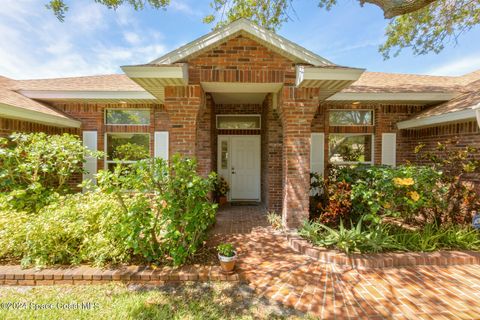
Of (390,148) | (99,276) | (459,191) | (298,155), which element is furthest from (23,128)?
(459,191)

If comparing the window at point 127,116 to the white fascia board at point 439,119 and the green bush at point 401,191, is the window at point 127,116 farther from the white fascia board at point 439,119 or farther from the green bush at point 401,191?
the white fascia board at point 439,119

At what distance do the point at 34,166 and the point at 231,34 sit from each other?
193 inches

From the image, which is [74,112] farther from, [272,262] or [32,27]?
[272,262]

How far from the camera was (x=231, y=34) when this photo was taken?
13.3 feet

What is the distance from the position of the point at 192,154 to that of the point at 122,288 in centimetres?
235

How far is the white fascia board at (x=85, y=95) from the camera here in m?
5.99

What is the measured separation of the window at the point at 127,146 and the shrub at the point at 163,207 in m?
3.69

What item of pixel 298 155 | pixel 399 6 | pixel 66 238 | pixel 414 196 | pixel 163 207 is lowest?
pixel 66 238

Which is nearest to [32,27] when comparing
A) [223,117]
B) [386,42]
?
[223,117]

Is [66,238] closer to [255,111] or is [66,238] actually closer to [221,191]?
[221,191]

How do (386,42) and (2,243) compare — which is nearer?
(2,243)

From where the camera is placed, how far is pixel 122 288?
2.82 meters

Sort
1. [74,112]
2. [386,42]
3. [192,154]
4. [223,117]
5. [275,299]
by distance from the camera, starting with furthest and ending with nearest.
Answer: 1. [386,42]
2. [223,117]
3. [74,112]
4. [192,154]
5. [275,299]

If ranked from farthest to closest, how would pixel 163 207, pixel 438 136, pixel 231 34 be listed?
pixel 438 136 → pixel 231 34 → pixel 163 207
